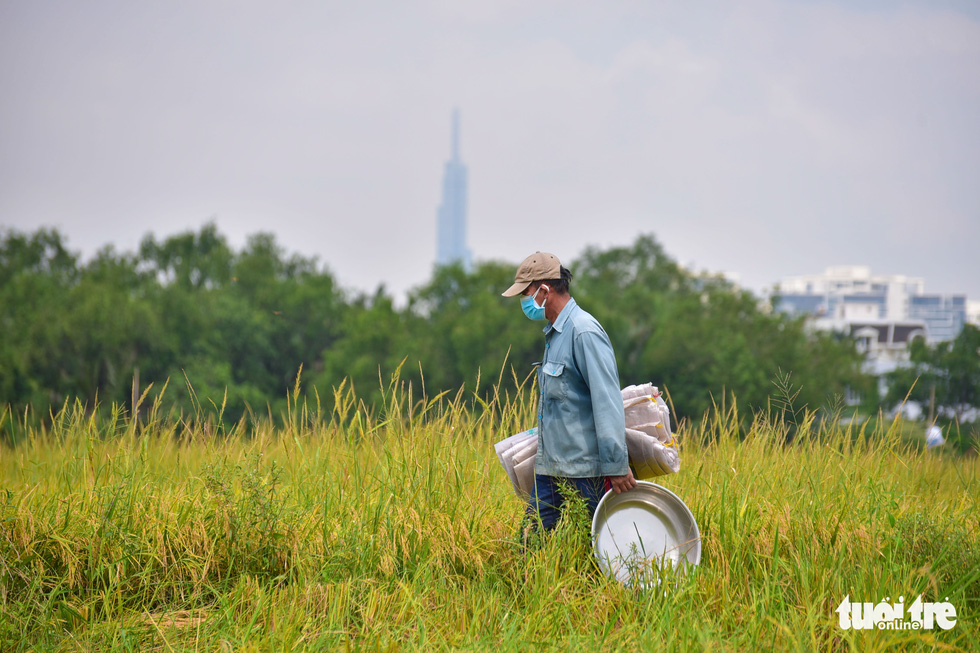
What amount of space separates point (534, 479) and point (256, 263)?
185ft

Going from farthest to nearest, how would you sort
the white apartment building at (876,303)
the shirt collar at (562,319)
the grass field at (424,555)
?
the white apartment building at (876,303), the shirt collar at (562,319), the grass field at (424,555)

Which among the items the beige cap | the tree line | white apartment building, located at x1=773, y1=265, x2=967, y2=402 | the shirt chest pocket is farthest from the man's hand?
white apartment building, located at x1=773, y1=265, x2=967, y2=402

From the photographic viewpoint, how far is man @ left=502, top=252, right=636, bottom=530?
3.80m

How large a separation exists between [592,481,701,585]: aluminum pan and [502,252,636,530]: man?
0.11 meters

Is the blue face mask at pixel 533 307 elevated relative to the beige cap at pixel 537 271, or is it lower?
lower

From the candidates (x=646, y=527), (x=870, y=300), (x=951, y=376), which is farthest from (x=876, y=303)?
(x=646, y=527)

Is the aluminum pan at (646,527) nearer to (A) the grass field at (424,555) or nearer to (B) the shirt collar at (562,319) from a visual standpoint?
(A) the grass field at (424,555)

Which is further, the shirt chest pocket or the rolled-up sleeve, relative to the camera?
the shirt chest pocket

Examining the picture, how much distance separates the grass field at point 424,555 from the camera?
3.48 metres

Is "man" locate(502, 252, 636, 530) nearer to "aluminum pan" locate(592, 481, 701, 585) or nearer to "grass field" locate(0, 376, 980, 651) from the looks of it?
"aluminum pan" locate(592, 481, 701, 585)

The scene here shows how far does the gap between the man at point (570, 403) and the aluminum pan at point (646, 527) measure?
111 mm

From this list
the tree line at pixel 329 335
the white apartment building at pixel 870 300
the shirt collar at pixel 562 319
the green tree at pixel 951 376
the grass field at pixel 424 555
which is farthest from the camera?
the white apartment building at pixel 870 300

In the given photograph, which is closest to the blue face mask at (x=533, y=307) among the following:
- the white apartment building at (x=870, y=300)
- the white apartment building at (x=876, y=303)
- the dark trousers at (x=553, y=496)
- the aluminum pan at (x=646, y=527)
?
the dark trousers at (x=553, y=496)

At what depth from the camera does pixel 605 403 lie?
150 inches
